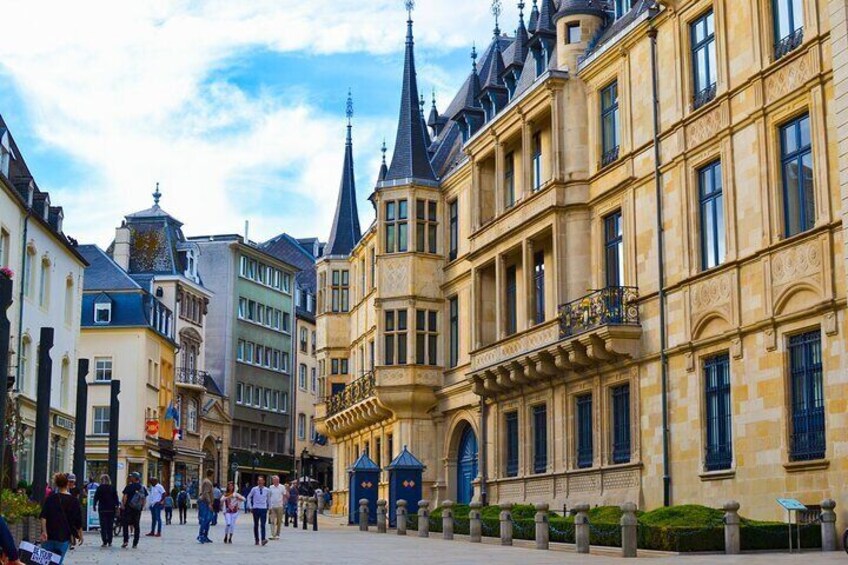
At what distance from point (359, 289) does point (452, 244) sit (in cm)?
1241

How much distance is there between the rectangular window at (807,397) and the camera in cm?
2425

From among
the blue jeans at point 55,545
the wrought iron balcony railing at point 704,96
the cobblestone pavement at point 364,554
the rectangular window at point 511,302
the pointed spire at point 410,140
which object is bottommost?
the cobblestone pavement at point 364,554

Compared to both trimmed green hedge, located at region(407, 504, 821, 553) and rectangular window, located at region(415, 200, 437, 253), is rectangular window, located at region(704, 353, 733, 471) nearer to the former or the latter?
trimmed green hedge, located at region(407, 504, 821, 553)

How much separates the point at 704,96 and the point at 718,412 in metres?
7.15

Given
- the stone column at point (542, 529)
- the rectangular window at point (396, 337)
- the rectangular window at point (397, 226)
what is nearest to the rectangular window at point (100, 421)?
the rectangular window at point (396, 337)

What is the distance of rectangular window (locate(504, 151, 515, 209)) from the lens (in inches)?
1564

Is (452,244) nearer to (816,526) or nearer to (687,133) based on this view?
(687,133)

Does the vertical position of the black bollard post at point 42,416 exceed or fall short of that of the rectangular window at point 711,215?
it falls short

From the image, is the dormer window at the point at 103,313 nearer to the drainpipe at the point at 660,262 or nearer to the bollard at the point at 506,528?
the drainpipe at the point at 660,262

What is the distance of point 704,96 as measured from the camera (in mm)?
29250

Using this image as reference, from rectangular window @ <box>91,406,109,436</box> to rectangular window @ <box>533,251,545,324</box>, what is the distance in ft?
130

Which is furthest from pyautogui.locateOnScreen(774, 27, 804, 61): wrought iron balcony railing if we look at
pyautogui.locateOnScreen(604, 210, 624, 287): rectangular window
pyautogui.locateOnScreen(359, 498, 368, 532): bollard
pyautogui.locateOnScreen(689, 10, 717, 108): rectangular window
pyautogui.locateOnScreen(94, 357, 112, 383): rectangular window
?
pyautogui.locateOnScreen(94, 357, 112, 383): rectangular window

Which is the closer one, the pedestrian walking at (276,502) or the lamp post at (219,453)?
the pedestrian walking at (276,502)

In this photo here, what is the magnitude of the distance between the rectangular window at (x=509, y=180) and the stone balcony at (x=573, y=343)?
4.60 metres
